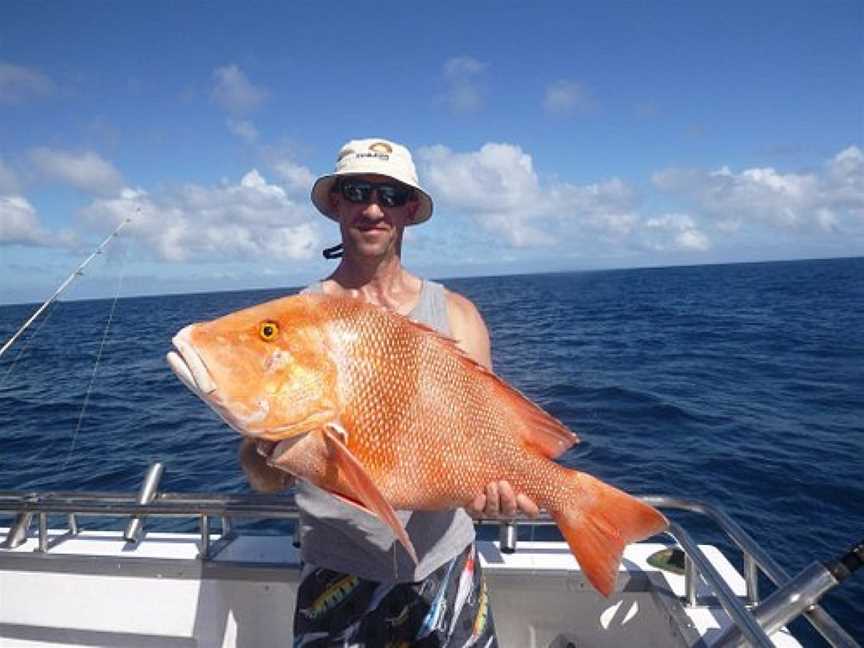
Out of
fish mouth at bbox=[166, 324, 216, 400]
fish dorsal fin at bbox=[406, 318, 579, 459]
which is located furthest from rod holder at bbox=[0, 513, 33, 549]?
fish dorsal fin at bbox=[406, 318, 579, 459]

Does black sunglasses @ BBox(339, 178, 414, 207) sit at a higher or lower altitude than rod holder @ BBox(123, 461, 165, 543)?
higher

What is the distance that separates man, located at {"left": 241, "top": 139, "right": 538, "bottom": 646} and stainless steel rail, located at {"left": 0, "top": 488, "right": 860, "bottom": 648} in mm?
556

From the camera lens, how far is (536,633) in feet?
10.6

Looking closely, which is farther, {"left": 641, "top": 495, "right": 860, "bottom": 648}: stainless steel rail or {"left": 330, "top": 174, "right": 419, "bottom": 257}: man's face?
{"left": 330, "top": 174, "right": 419, "bottom": 257}: man's face

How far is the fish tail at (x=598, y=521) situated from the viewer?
2.02 metres

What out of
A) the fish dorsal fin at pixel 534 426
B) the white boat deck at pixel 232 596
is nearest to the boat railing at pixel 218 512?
the white boat deck at pixel 232 596

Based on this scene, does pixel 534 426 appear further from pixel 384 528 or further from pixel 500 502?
pixel 384 528

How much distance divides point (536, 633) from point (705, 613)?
96 cm

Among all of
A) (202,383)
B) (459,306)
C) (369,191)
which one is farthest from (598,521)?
(369,191)

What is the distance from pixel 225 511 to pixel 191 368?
5.73ft

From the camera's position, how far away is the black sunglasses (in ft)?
7.52

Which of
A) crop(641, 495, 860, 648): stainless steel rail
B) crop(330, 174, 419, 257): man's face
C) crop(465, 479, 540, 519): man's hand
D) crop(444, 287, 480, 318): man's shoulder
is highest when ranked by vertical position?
crop(330, 174, 419, 257): man's face

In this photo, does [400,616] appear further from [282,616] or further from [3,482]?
[3,482]

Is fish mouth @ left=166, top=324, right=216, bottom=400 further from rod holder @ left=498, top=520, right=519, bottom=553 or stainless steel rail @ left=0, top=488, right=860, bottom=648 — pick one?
rod holder @ left=498, top=520, right=519, bottom=553
